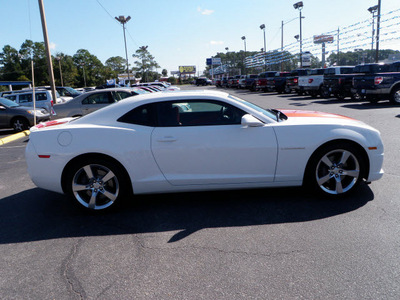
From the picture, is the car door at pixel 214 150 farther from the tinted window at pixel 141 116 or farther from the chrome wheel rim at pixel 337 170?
the chrome wheel rim at pixel 337 170

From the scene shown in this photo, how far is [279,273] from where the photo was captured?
281cm

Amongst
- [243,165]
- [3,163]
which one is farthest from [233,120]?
[3,163]

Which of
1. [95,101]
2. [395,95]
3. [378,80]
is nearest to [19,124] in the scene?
[95,101]

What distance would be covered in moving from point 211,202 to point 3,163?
5416mm

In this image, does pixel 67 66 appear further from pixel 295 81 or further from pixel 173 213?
pixel 173 213

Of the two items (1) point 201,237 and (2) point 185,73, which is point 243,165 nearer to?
(1) point 201,237

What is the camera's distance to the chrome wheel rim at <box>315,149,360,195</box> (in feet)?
14.0

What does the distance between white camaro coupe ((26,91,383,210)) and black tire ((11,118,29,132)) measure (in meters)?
9.83

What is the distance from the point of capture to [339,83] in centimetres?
1753

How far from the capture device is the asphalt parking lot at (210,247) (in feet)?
8.76

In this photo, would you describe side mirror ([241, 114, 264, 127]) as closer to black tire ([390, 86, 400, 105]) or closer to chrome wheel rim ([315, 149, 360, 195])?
chrome wheel rim ([315, 149, 360, 195])

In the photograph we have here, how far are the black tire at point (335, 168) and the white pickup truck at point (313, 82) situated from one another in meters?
17.4

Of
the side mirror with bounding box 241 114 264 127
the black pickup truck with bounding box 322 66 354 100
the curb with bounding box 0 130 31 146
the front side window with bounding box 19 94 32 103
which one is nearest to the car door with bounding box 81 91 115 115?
the curb with bounding box 0 130 31 146

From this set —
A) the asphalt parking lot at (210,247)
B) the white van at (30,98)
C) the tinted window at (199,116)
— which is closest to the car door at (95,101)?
the white van at (30,98)
